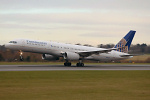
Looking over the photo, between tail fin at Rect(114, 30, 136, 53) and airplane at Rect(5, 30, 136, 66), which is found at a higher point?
tail fin at Rect(114, 30, 136, 53)

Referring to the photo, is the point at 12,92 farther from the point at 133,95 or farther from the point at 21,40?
the point at 21,40

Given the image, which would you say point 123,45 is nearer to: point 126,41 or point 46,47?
point 126,41

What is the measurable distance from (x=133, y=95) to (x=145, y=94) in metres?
0.85

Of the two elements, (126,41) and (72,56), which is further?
(126,41)

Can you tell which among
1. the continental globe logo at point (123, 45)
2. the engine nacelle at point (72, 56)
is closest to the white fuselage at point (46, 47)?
the engine nacelle at point (72, 56)

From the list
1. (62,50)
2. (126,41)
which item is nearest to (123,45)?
(126,41)

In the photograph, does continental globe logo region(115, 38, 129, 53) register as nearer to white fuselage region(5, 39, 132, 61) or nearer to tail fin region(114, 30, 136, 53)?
tail fin region(114, 30, 136, 53)

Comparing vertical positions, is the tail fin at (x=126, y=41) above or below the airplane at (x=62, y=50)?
above

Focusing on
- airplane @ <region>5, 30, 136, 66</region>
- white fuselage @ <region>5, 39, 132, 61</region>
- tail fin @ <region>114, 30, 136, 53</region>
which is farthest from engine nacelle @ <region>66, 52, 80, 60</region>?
tail fin @ <region>114, 30, 136, 53</region>

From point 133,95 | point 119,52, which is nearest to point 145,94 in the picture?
point 133,95

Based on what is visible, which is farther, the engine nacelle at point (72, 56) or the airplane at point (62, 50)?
the engine nacelle at point (72, 56)

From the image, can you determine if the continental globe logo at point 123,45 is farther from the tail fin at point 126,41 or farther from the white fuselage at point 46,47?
the white fuselage at point 46,47

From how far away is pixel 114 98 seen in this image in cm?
1318

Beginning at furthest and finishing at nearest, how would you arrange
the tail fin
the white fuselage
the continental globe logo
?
the continental globe logo, the tail fin, the white fuselage
